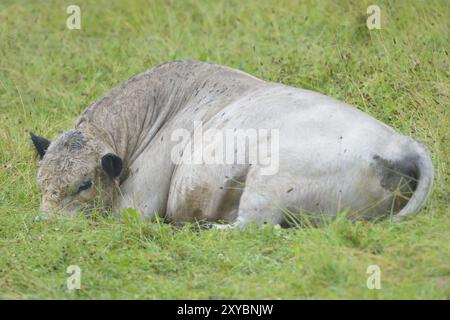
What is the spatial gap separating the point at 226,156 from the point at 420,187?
1458 mm

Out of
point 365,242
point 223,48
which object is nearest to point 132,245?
point 365,242

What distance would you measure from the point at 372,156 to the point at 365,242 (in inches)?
26.6

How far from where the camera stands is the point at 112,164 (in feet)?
25.0

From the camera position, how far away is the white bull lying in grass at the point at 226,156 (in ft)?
21.6

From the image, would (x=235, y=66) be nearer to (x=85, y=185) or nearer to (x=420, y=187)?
(x=85, y=185)

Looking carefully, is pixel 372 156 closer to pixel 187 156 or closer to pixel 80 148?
pixel 187 156

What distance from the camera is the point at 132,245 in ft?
22.2
